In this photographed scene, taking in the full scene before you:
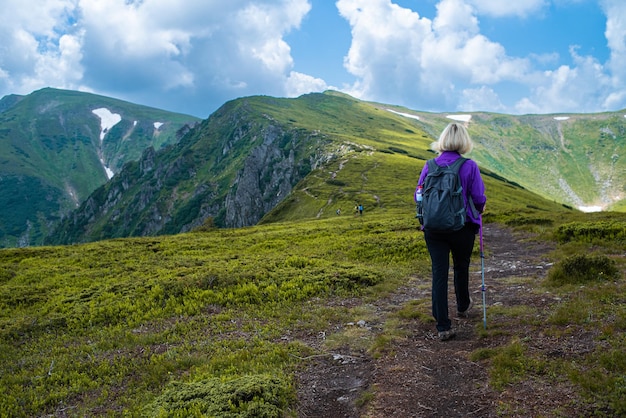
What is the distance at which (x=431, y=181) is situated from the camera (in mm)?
8742

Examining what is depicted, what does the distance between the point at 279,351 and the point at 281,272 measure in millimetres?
8419

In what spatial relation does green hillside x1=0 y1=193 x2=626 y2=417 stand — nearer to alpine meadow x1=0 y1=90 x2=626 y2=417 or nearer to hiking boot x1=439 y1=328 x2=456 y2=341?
alpine meadow x1=0 y1=90 x2=626 y2=417

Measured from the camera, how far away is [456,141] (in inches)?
356

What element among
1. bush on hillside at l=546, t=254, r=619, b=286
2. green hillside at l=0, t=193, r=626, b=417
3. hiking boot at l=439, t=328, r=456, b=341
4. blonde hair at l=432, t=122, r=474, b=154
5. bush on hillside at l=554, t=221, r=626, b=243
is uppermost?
blonde hair at l=432, t=122, r=474, b=154

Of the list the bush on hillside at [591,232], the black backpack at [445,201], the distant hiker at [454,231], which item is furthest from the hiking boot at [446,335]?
the bush on hillside at [591,232]

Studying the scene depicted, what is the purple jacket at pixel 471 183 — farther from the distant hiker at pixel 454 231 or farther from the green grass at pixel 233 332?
the green grass at pixel 233 332

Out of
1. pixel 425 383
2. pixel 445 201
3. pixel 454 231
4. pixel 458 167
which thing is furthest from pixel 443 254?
pixel 425 383

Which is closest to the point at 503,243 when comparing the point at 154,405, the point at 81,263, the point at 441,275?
the point at 441,275

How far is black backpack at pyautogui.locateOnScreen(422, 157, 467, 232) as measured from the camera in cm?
841

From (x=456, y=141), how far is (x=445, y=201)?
5.23ft

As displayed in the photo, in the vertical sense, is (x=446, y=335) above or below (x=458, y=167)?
below

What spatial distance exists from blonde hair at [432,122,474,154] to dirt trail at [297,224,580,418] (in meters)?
4.16

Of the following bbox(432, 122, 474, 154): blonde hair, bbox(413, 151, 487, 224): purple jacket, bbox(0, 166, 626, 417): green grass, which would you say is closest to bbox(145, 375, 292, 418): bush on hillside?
bbox(0, 166, 626, 417): green grass

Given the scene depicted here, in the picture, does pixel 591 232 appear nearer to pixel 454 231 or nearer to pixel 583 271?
pixel 583 271
